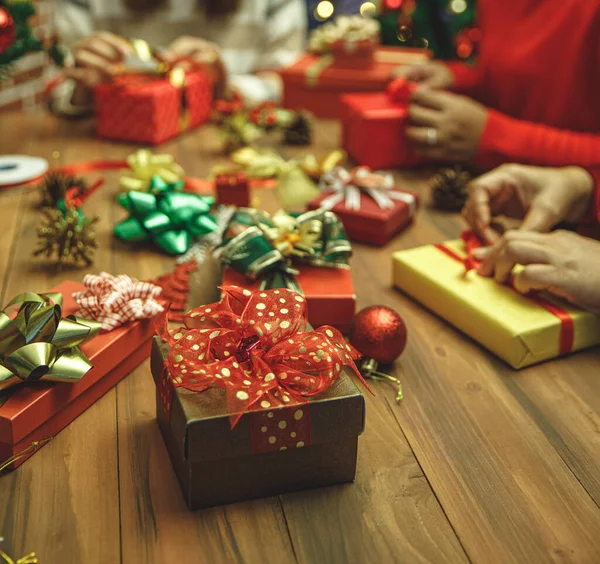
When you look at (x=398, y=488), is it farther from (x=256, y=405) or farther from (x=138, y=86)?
(x=138, y=86)

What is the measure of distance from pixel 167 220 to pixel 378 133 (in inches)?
24.4

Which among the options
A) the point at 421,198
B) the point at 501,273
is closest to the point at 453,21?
the point at 421,198

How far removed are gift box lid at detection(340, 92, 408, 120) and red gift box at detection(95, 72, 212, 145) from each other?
44 centimetres

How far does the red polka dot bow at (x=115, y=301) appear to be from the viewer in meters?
0.85

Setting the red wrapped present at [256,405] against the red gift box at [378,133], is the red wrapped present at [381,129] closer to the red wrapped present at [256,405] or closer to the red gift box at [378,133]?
the red gift box at [378,133]

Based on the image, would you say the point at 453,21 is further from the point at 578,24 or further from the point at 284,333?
the point at 284,333

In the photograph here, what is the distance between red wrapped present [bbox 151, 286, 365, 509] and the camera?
2.10 ft

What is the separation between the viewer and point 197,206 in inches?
47.4

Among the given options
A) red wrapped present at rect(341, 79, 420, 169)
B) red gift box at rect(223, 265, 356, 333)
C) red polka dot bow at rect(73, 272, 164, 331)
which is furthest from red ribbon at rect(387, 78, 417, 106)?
red polka dot bow at rect(73, 272, 164, 331)

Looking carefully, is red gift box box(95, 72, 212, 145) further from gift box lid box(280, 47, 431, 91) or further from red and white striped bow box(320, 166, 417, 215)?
red and white striped bow box(320, 166, 417, 215)

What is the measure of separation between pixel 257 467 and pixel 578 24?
1.22 metres

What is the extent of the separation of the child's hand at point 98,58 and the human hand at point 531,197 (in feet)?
3.45

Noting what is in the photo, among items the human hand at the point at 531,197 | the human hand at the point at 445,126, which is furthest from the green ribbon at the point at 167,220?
the human hand at the point at 445,126

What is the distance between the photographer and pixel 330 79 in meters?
1.93
